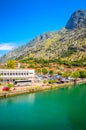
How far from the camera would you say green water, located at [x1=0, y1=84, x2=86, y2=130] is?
1812 inches

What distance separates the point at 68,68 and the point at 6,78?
225ft

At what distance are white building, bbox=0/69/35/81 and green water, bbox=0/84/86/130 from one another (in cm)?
3286

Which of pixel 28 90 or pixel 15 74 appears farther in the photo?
pixel 15 74

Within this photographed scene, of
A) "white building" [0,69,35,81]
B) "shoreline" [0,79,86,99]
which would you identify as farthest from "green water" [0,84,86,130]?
"white building" [0,69,35,81]

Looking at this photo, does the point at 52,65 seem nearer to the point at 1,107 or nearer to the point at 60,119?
the point at 1,107

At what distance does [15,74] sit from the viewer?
367ft

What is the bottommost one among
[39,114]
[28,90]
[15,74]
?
[39,114]

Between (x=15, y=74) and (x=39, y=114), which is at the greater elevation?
(x=15, y=74)

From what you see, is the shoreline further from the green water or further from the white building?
the white building

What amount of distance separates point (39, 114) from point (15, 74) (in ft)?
188

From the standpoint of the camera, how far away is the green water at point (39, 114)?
151ft

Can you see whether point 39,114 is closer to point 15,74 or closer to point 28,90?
point 28,90

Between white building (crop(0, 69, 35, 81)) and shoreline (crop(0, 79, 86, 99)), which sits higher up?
white building (crop(0, 69, 35, 81))

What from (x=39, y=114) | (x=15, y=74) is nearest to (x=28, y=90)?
(x=15, y=74)
